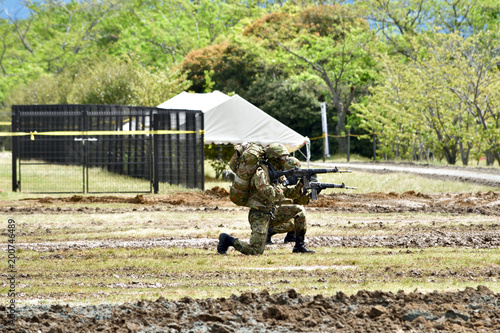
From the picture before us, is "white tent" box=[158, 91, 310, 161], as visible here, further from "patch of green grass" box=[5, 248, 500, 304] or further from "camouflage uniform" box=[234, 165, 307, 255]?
"camouflage uniform" box=[234, 165, 307, 255]

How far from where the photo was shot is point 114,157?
20406 mm

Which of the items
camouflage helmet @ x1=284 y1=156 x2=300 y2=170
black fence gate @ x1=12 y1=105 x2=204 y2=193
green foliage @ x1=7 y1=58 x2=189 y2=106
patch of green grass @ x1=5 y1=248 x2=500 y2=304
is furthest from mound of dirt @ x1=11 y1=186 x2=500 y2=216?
green foliage @ x1=7 y1=58 x2=189 y2=106

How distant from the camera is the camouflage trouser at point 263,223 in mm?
9148

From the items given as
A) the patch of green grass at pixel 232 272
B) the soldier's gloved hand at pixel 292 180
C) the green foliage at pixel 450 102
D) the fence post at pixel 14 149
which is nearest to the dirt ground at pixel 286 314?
the patch of green grass at pixel 232 272

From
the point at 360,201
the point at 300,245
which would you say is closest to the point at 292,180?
the point at 300,245

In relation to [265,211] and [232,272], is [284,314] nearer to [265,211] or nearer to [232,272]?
[232,272]

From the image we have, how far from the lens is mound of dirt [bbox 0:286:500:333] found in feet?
17.7

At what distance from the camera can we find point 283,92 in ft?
138

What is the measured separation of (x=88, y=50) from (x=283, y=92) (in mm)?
27823

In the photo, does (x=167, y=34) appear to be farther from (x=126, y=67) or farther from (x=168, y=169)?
(x=168, y=169)

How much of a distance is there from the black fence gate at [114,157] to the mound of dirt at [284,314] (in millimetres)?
14015

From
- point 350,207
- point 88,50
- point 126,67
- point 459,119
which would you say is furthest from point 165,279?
point 88,50

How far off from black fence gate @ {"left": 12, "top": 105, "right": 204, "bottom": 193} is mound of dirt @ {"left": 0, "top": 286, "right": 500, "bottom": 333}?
14015 mm

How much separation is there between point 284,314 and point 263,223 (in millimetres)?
3526
